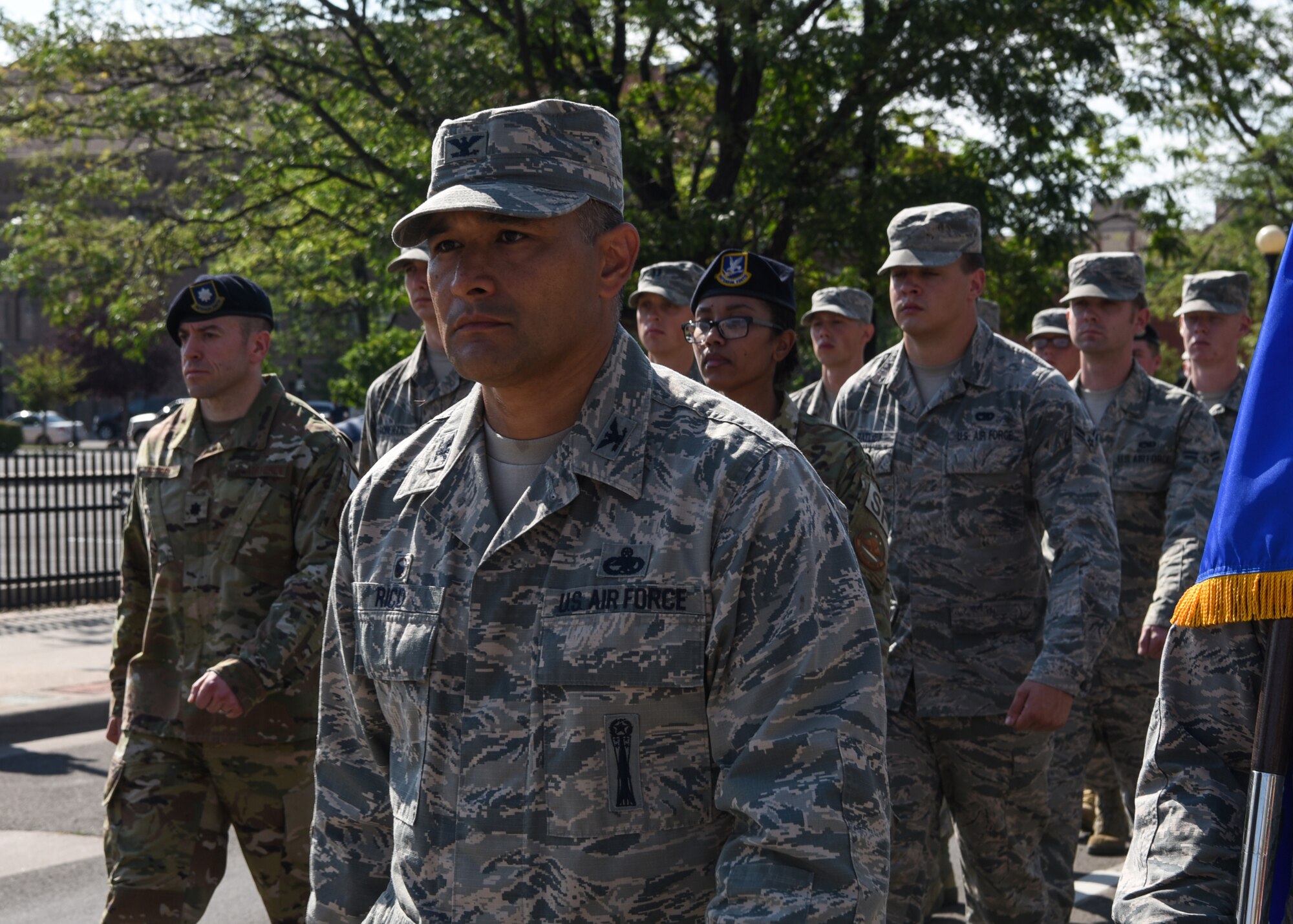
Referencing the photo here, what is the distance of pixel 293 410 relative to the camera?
528 cm

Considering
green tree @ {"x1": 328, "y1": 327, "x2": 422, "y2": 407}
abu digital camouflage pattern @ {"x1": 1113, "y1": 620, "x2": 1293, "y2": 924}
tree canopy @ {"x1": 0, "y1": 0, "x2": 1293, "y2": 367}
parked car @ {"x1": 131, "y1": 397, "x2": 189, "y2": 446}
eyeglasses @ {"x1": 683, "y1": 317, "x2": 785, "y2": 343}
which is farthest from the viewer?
green tree @ {"x1": 328, "y1": 327, "x2": 422, "y2": 407}

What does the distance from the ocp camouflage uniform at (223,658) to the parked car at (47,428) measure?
152 ft

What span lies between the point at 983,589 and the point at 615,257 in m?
2.88

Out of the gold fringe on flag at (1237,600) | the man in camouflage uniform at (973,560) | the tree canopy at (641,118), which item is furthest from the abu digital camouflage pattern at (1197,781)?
the tree canopy at (641,118)

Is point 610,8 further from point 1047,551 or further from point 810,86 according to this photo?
point 1047,551

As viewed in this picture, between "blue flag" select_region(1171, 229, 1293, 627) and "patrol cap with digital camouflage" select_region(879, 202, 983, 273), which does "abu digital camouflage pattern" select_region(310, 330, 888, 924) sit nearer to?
"blue flag" select_region(1171, 229, 1293, 627)

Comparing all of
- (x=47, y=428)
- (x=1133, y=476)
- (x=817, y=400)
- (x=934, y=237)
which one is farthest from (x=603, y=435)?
(x=47, y=428)

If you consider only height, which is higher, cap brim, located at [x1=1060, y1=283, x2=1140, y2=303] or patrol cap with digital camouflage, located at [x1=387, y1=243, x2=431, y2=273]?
patrol cap with digital camouflage, located at [x1=387, y1=243, x2=431, y2=273]

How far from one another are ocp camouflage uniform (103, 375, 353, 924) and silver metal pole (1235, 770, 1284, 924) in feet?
10.4

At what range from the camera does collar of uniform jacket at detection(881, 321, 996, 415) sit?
5016mm

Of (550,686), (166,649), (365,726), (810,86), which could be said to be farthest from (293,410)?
(810,86)

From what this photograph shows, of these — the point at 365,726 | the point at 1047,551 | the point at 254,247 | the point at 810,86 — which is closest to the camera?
the point at 365,726

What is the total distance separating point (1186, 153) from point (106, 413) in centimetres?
6143

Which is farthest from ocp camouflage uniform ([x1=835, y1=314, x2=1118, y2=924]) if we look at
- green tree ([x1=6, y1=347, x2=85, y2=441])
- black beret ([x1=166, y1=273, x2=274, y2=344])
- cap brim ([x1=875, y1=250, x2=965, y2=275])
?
green tree ([x1=6, y1=347, x2=85, y2=441])
